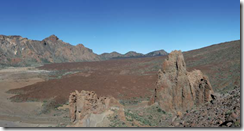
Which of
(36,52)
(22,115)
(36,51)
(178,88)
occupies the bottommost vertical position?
(22,115)

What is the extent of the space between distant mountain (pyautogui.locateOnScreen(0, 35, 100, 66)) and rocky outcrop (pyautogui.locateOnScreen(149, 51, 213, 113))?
106166 mm

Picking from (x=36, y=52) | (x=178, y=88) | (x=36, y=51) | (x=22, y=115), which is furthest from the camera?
(x=36, y=51)

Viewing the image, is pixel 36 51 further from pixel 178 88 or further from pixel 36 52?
pixel 178 88

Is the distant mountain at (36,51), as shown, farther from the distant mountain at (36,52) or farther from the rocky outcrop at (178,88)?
the rocky outcrop at (178,88)

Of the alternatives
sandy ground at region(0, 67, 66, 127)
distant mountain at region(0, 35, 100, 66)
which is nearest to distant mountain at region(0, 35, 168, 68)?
distant mountain at region(0, 35, 100, 66)

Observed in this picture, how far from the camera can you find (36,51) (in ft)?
450

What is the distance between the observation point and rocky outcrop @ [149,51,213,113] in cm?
1489

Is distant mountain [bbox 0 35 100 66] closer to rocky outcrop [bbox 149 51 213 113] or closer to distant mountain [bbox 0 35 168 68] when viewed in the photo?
distant mountain [bbox 0 35 168 68]

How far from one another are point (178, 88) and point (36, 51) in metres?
138

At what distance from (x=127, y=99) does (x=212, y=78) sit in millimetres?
15513

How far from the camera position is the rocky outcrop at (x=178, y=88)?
14.9 metres

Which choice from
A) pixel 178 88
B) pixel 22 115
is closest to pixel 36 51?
pixel 22 115

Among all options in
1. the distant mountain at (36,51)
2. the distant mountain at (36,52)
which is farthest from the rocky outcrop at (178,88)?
the distant mountain at (36,51)

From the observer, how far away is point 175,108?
15.0 m
